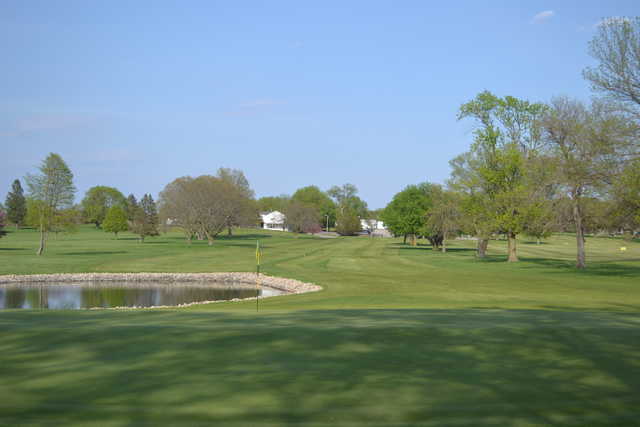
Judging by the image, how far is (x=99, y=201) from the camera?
17812cm

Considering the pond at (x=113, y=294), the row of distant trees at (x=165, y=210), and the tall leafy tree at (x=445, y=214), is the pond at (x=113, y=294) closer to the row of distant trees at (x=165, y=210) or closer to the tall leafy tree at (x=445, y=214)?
the row of distant trees at (x=165, y=210)

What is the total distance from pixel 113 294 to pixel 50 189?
92.9 ft

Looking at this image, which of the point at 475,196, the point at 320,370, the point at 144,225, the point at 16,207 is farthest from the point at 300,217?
Answer: the point at 320,370

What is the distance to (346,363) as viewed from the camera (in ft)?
24.3

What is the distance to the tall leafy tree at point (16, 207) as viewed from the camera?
139000 mm

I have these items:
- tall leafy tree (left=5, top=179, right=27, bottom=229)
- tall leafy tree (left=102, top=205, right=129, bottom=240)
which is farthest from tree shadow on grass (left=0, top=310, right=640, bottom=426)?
tall leafy tree (left=5, top=179, right=27, bottom=229)

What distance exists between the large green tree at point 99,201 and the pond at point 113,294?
437 ft

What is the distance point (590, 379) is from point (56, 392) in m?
6.64

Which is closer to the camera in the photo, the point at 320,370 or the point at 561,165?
the point at 320,370

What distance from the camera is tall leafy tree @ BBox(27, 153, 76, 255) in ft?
187

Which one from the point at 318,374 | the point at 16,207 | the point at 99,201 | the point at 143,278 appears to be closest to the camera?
the point at 318,374

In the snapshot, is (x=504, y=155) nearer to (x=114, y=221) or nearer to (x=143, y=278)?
(x=143, y=278)

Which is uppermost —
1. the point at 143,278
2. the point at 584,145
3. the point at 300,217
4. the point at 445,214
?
the point at 584,145

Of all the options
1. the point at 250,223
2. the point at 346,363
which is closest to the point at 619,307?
the point at 346,363
